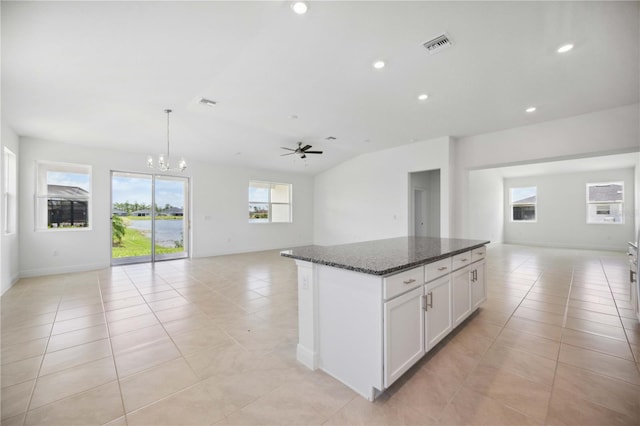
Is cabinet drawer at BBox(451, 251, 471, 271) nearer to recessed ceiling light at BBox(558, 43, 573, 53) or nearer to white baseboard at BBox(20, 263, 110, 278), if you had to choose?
recessed ceiling light at BBox(558, 43, 573, 53)

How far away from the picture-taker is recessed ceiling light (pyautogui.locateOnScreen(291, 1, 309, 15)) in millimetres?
2205

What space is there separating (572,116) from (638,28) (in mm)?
2592

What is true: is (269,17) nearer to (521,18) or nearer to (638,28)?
(521,18)

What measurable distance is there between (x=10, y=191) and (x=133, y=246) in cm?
242

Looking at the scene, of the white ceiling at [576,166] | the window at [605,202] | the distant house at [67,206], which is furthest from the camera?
the window at [605,202]

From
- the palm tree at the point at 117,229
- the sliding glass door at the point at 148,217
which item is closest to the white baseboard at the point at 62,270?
the sliding glass door at the point at 148,217

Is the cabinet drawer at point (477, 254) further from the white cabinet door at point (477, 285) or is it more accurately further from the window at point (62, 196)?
the window at point (62, 196)

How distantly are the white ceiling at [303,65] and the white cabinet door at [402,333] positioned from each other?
2.46 metres

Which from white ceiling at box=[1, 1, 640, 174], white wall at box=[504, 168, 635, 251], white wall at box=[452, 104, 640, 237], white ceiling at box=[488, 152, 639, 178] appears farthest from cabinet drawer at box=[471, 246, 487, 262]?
white wall at box=[504, 168, 635, 251]

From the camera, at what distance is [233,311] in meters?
3.24

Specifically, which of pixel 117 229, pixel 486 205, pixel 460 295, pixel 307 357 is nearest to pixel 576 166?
pixel 486 205

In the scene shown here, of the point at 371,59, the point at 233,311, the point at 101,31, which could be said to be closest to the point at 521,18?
the point at 371,59

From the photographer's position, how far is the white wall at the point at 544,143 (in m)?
4.27

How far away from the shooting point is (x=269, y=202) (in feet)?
28.7
